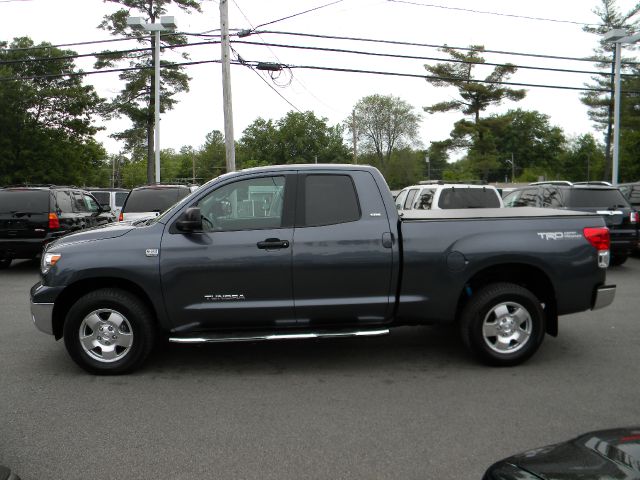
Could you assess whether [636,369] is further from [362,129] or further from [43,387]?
[362,129]

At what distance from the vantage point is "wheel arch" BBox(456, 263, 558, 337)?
17.4 ft

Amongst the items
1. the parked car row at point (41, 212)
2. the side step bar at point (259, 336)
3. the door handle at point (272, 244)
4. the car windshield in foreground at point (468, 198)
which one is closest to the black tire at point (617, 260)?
the car windshield in foreground at point (468, 198)

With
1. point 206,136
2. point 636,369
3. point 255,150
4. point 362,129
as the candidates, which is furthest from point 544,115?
point 636,369

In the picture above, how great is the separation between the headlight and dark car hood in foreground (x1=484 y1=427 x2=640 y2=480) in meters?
4.29

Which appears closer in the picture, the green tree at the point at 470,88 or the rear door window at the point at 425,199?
the rear door window at the point at 425,199

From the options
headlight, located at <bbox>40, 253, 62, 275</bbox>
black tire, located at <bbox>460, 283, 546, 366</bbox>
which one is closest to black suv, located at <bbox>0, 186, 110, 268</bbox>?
headlight, located at <bbox>40, 253, 62, 275</bbox>

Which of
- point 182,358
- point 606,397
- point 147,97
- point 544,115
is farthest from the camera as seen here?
point 544,115

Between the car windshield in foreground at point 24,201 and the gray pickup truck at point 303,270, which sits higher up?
the car windshield in foreground at point 24,201

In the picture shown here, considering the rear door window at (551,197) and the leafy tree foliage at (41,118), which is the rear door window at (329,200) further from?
the leafy tree foliage at (41,118)

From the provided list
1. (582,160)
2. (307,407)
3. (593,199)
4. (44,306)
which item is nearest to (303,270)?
(307,407)

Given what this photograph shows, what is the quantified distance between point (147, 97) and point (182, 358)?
3451 cm

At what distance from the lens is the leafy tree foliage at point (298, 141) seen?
76.2m

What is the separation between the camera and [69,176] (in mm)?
43594

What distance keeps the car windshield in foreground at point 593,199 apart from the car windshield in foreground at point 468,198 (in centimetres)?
176
